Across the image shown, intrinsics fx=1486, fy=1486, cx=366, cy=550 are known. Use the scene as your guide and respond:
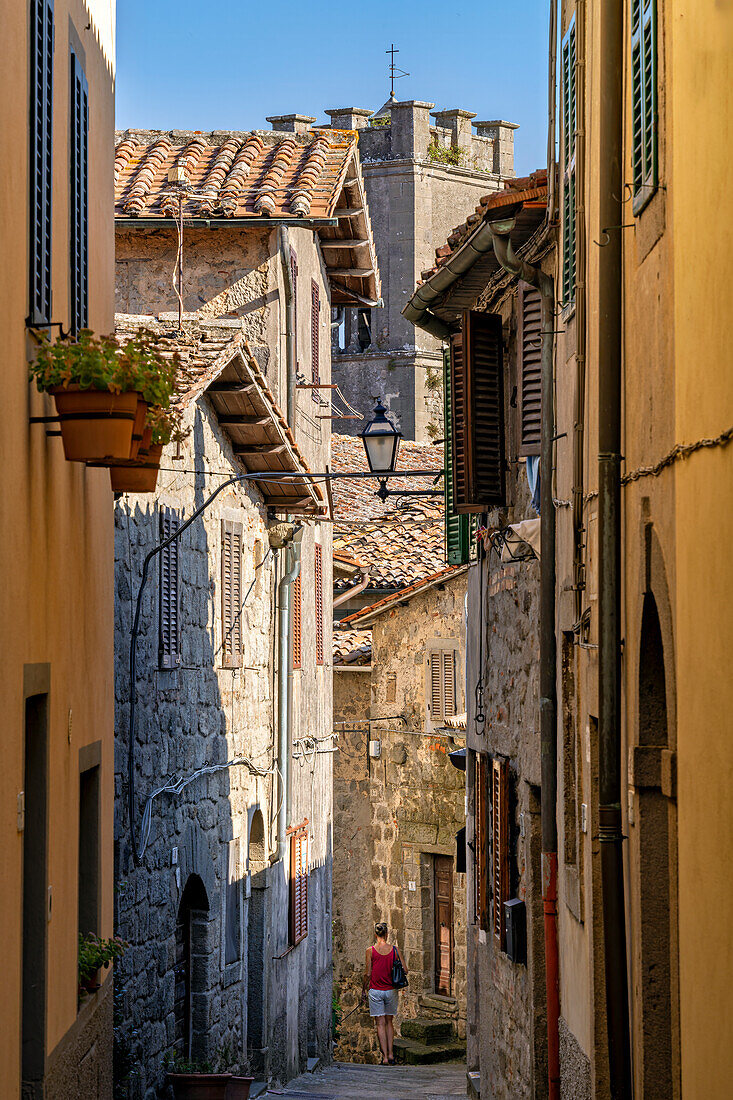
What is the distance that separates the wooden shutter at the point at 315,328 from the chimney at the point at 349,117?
34.4 metres

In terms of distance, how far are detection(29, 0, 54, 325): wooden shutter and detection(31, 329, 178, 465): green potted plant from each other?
22 centimetres

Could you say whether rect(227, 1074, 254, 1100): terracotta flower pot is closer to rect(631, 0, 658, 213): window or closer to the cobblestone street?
the cobblestone street

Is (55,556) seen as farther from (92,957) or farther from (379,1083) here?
(379,1083)

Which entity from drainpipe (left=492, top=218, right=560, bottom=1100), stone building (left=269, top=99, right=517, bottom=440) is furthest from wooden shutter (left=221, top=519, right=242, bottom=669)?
stone building (left=269, top=99, right=517, bottom=440)

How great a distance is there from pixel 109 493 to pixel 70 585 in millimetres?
1800

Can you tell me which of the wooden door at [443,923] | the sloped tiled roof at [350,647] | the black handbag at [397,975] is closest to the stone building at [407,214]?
the sloped tiled roof at [350,647]

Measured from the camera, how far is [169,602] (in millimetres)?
11922

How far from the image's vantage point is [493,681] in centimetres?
1242

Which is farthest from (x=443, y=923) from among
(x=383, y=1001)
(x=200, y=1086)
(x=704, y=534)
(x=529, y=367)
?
(x=704, y=534)

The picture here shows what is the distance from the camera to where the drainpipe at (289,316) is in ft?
54.6

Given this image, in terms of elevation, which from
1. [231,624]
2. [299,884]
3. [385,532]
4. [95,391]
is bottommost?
[299,884]

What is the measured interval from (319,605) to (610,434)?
13388mm

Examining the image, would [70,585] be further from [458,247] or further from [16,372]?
[458,247]

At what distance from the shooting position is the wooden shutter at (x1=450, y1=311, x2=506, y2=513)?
1170 cm
